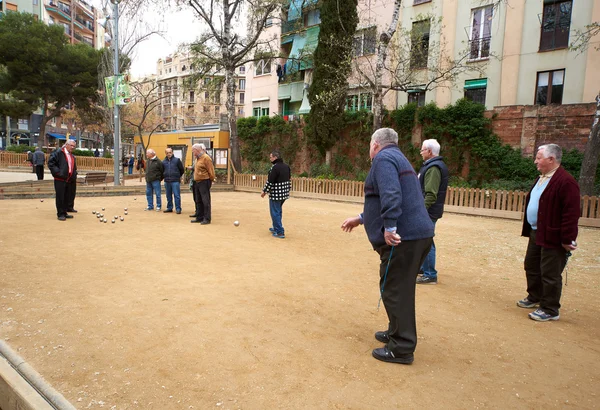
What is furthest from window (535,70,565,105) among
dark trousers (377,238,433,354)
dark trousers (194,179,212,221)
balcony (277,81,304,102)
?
dark trousers (377,238,433,354)

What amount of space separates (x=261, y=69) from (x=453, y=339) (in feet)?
103

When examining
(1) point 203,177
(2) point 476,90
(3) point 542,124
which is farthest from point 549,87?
(1) point 203,177

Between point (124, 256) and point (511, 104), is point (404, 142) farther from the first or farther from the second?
point (124, 256)

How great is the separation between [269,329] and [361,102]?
2255 cm

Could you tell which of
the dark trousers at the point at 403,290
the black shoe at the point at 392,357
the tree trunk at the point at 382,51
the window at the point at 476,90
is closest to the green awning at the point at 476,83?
the window at the point at 476,90

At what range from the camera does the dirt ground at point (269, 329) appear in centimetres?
284

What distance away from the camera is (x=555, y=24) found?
18719 mm

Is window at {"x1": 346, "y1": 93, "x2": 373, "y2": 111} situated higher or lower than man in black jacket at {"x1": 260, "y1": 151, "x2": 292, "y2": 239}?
higher

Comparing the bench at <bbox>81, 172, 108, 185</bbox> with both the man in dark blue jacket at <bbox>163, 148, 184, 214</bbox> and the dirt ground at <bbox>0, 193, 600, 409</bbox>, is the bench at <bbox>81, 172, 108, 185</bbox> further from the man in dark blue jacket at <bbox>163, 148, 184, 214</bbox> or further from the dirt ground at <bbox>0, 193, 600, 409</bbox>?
the dirt ground at <bbox>0, 193, 600, 409</bbox>

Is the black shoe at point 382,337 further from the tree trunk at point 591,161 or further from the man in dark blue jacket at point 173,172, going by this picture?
the tree trunk at point 591,161

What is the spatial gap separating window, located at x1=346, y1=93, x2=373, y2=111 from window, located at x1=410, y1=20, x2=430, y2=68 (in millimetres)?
3318

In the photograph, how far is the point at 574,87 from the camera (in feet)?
59.9

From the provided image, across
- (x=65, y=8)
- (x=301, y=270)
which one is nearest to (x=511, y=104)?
(x=301, y=270)

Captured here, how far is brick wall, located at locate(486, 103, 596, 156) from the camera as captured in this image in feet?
55.7
